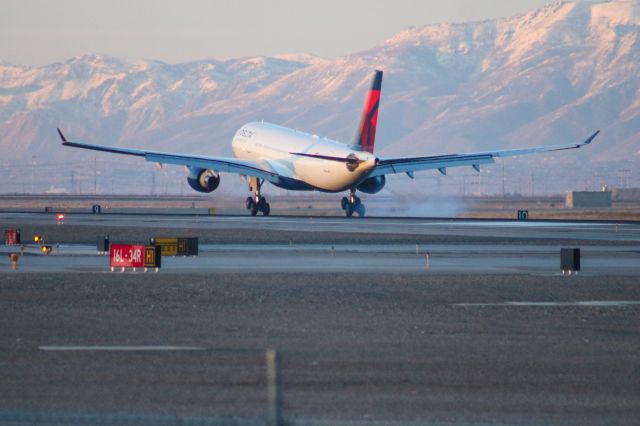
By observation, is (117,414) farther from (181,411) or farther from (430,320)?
(430,320)

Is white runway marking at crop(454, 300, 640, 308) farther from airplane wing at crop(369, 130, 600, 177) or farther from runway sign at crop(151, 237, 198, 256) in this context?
airplane wing at crop(369, 130, 600, 177)

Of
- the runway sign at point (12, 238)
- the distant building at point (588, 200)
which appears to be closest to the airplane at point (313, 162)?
the runway sign at point (12, 238)

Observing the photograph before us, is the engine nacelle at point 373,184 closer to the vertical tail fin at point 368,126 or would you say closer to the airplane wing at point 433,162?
the airplane wing at point 433,162

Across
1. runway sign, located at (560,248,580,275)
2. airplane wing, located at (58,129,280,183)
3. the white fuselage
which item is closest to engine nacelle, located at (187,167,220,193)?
airplane wing, located at (58,129,280,183)

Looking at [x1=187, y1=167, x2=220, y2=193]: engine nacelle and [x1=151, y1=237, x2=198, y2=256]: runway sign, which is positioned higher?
[x1=187, y1=167, x2=220, y2=193]: engine nacelle

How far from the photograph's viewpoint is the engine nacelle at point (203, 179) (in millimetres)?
91812

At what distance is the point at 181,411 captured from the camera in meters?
16.6

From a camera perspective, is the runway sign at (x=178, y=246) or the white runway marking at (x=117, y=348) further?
the runway sign at (x=178, y=246)

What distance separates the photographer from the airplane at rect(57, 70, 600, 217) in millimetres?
88869

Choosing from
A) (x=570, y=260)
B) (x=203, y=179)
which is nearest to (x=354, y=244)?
(x=570, y=260)

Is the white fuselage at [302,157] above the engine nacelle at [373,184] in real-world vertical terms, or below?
above

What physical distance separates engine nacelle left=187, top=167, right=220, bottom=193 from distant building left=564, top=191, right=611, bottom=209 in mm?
63846

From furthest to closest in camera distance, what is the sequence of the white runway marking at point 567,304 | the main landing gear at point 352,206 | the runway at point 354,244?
the main landing gear at point 352,206 → the runway at point 354,244 → the white runway marking at point 567,304

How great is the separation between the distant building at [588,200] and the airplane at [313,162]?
5224cm
